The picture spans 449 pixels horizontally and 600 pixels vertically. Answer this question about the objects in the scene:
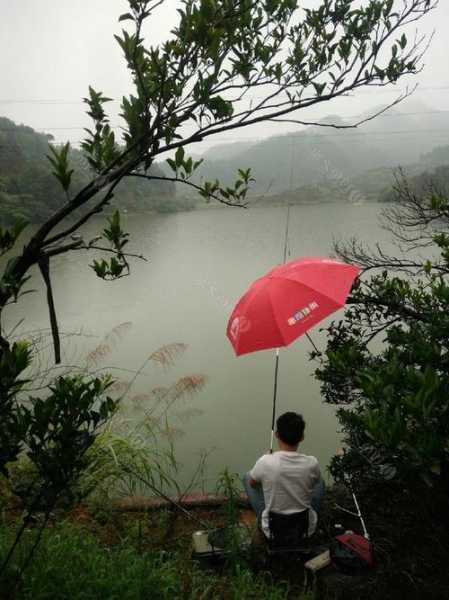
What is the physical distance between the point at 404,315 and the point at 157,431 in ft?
9.17

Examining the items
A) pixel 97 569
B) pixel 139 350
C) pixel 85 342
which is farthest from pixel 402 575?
pixel 85 342

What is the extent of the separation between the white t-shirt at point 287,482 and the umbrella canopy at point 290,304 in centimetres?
61

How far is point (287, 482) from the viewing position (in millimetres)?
2252

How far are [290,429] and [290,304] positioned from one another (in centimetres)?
68

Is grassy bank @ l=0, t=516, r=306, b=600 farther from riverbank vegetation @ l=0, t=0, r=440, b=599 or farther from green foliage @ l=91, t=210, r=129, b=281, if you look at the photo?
green foliage @ l=91, t=210, r=129, b=281

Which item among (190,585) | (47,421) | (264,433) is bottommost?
(264,433)

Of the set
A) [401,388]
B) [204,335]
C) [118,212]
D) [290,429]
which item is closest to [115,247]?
[118,212]

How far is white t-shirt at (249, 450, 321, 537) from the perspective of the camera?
2.26 metres

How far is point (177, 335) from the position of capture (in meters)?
7.16

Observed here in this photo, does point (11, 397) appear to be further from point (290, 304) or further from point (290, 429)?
point (290, 304)

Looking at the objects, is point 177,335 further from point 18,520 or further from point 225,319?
point 18,520

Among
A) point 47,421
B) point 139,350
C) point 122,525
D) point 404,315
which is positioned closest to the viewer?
point 47,421

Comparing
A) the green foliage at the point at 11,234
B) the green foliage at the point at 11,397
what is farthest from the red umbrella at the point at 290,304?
the green foliage at the point at 11,234

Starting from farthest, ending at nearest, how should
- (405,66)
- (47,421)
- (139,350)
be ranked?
1. (139,350)
2. (405,66)
3. (47,421)
